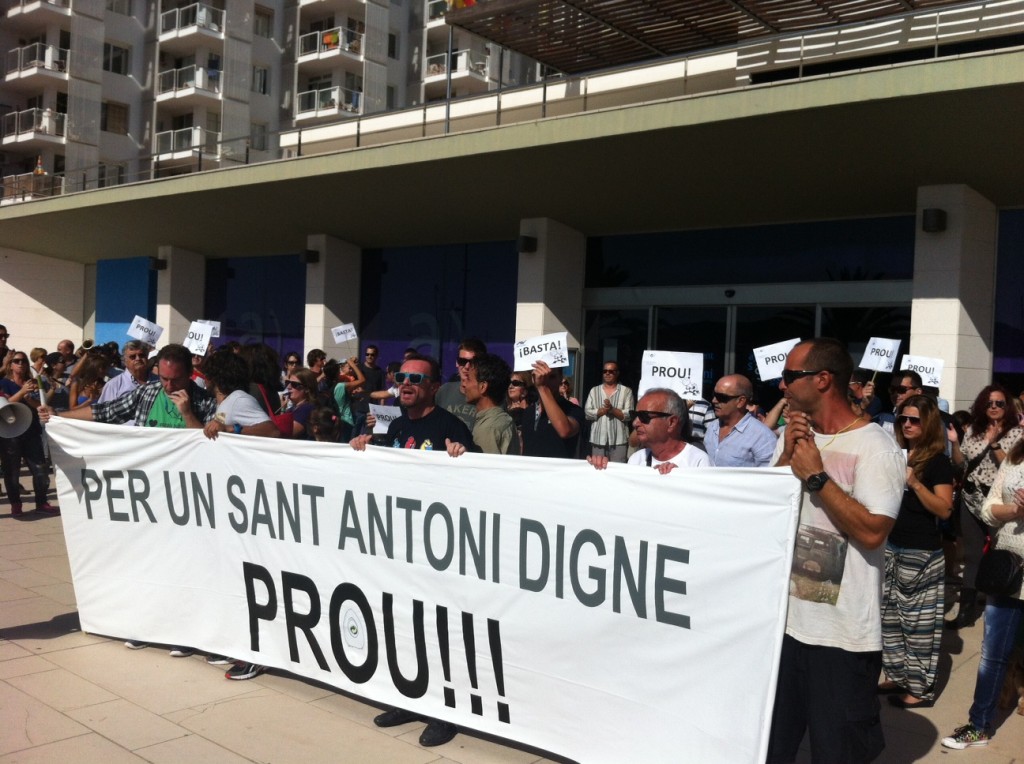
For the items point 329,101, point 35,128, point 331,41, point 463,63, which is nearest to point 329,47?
point 331,41

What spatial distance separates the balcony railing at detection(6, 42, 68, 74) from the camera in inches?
1588

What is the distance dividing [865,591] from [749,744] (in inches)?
28.7

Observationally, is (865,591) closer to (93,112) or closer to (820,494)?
(820,494)

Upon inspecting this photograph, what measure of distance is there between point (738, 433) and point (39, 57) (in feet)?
144

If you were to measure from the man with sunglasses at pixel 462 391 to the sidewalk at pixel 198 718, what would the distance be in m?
1.94

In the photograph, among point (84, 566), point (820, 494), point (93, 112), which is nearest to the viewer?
point (820, 494)

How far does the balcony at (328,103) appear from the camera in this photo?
46688mm

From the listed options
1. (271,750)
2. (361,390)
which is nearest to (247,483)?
(271,750)

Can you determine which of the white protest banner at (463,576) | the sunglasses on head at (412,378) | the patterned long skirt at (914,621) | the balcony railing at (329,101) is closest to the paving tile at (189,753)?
the white protest banner at (463,576)

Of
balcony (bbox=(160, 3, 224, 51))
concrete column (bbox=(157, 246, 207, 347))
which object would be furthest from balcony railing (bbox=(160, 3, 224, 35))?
concrete column (bbox=(157, 246, 207, 347))

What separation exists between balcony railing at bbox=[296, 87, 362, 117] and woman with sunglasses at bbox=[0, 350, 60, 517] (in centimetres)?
3779

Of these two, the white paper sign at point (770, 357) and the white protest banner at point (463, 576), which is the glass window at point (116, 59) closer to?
the white protest banner at point (463, 576)

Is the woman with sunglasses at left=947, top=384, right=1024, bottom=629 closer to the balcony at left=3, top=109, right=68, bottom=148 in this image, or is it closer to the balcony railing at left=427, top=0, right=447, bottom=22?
the balcony at left=3, top=109, right=68, bottom=148

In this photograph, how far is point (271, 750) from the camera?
4270 mm
